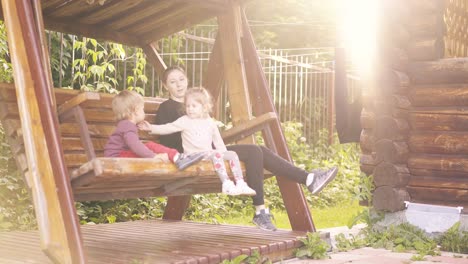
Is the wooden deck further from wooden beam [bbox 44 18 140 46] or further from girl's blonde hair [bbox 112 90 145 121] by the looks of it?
wooden beam [bbox 44 18 140 46]

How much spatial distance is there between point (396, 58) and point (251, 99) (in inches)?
62.2

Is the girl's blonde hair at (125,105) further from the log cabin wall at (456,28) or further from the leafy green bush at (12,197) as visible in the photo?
the log cabin wall at (456,28)

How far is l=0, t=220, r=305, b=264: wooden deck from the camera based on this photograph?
158 inches

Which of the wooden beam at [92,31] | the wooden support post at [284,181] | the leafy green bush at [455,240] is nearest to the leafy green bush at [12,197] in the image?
the wooden beam at [92,31]

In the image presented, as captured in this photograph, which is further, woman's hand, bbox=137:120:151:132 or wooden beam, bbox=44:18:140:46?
wooden beam, bbox=44:18:140:46

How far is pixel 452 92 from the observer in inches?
237

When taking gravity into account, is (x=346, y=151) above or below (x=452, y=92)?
below

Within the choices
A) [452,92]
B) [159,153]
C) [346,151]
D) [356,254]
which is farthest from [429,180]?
[346,151]

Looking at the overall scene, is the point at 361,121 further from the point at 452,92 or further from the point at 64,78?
the point at 64,78

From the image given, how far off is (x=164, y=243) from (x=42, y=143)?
143cm

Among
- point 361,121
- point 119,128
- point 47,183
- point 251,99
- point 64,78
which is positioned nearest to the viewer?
point 47,183

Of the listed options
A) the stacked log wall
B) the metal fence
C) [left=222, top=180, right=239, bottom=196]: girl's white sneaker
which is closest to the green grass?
the stacked log wall

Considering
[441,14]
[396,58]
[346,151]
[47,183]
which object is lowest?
[346,151]

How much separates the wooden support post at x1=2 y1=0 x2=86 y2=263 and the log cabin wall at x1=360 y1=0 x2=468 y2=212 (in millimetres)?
3264
